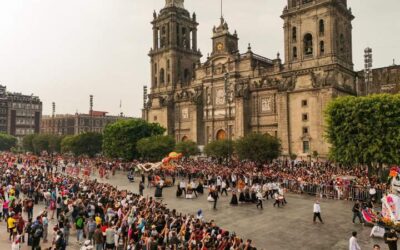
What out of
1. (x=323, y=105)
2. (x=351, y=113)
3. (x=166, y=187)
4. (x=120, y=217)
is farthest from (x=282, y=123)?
(x=120, y=217)

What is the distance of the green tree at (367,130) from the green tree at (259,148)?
1005 cm

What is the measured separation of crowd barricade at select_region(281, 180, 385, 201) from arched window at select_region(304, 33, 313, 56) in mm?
27073

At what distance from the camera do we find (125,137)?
49.7 metres

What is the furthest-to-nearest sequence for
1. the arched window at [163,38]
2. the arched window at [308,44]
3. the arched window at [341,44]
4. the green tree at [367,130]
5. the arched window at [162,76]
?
the arched window at [162,76], the arched window at [163,38], the arched window at [308,44], the arched window at [341,44], the green tree at [367,130]

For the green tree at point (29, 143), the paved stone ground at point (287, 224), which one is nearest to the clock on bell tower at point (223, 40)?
the paved stone ground at point (287, 224)

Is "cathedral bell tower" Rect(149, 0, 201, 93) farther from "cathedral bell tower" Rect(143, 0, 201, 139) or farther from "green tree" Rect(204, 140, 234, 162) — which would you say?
"green tree" Rect(204, 140, 234, 162)

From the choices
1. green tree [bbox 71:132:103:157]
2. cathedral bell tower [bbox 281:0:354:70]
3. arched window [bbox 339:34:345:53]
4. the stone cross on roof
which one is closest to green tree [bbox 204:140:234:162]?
cathedral bell tower [bbox 281:0:354:70]

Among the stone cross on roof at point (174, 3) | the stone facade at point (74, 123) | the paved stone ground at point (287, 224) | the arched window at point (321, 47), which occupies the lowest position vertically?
the paved stone ground at point (287, 224)

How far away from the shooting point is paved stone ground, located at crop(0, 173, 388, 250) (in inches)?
593

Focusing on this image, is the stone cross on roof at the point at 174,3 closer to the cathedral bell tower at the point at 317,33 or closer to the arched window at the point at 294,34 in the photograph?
the cathedral bell tower at the point at 317,33

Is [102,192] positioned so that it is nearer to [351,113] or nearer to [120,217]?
[120,217]

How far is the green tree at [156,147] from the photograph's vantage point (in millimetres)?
43281

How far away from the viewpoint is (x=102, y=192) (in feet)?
67.4

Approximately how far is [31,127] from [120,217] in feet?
381
